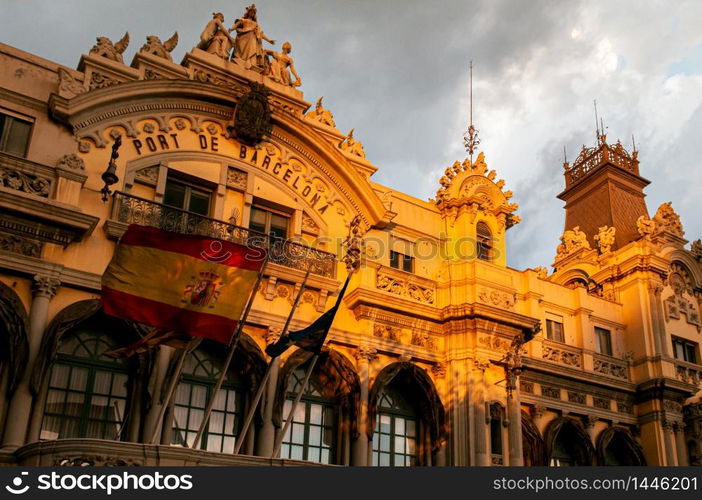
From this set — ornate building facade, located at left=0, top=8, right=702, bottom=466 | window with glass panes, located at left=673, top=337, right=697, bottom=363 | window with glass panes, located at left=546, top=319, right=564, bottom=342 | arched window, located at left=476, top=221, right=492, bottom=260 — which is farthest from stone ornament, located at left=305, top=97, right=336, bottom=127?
window with glass panes, located at left=673, top=337, right=697, bottom=363

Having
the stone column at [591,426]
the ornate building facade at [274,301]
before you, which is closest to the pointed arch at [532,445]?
the ornate building facade at [274,301]

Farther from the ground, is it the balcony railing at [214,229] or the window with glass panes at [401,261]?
the window with glass panes at [401,261]

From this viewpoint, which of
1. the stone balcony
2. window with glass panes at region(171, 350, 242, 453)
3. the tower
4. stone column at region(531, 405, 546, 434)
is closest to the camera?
the stone balcony

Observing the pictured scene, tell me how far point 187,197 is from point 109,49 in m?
4.46

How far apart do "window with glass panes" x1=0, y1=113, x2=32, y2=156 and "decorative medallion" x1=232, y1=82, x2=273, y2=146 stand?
549cm

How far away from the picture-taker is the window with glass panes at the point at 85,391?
1908 cm

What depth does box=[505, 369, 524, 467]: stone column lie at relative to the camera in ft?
79.4

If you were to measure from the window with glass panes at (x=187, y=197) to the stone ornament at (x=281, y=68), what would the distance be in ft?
15.5

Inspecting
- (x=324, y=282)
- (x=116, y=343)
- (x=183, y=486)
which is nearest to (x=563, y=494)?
(x=183, y=486)

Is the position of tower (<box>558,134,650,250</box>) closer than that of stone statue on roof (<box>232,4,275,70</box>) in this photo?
No

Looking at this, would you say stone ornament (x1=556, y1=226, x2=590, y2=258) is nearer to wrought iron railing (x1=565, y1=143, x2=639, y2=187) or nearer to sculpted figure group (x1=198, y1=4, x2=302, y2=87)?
wrought iron railing (x1=565, y1=143, x2=639, y2=187)

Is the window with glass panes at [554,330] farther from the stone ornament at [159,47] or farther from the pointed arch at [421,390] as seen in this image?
the stone ornament at [159,47]

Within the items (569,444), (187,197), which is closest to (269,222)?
(187,197)

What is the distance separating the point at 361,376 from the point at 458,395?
3.04 meters
